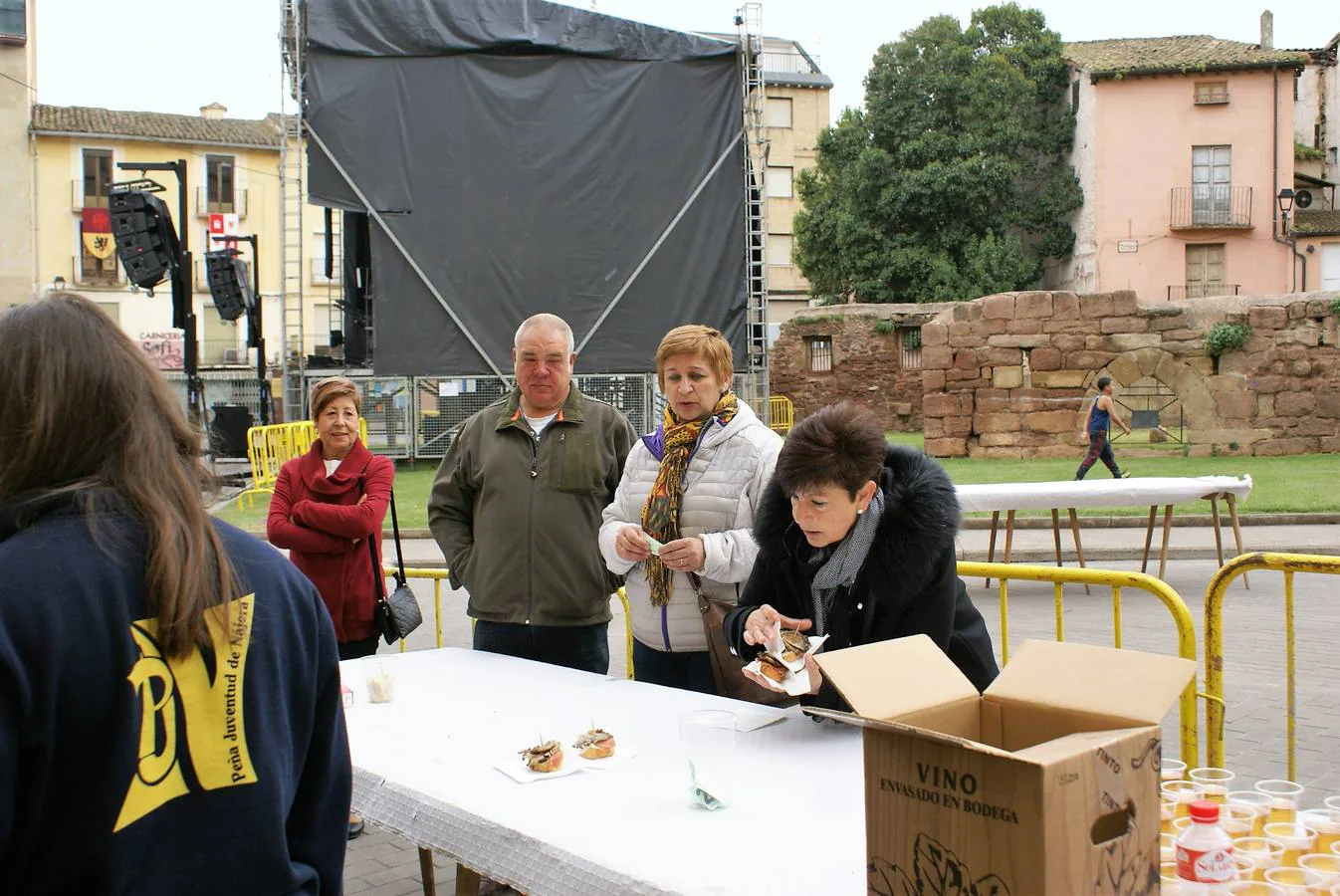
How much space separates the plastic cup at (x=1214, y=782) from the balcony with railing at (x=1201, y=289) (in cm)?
3757

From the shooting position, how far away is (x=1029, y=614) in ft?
28.1

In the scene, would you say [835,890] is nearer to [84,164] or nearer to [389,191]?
[389,191]

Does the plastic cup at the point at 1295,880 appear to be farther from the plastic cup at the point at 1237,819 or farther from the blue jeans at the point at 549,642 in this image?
the blue jeans at the point at 549,642

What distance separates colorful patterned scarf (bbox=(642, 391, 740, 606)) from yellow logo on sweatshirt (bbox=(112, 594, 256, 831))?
2192 mm

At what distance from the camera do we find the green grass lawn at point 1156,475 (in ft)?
44.0

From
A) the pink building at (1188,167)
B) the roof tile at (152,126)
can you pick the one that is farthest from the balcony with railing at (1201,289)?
the roof tile at (152,126)

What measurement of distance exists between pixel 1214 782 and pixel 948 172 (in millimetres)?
35495

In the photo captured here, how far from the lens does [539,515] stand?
4125 mm

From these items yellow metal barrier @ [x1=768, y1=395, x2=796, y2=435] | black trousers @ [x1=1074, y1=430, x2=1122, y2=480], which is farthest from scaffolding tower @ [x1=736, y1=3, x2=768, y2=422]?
yellow metal barrier @ [x1=768, y1=395, x2=796, y2=435]

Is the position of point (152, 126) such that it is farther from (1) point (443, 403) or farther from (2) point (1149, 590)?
(2) point (1149, 590)

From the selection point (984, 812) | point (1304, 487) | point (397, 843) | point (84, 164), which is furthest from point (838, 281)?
point (984, 812)

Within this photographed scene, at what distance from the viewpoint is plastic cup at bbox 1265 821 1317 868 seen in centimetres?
192

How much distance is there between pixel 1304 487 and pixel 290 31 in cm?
1685

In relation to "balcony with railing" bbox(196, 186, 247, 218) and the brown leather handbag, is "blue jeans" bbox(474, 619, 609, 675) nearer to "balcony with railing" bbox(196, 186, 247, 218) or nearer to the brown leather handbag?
the brown leather handbag
